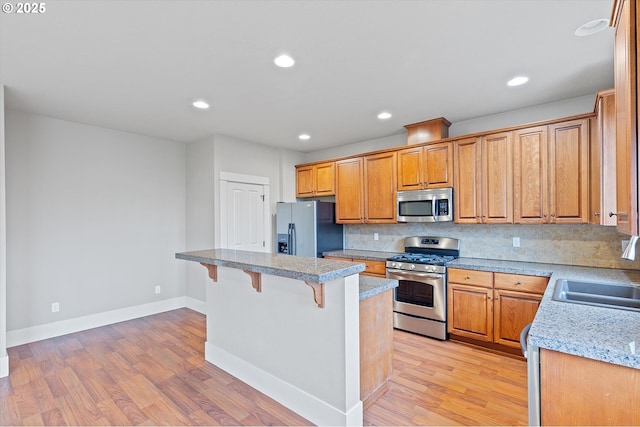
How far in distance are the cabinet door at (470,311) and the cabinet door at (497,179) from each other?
0.80m

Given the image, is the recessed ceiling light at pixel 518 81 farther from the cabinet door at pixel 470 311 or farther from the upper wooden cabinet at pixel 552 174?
the cabinet door at pixel 470 311

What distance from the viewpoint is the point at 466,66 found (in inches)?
97.1

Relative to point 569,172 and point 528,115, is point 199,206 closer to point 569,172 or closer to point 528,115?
point 528,115

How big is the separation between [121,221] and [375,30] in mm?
4075

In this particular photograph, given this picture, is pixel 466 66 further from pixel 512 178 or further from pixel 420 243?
pixel 420 243

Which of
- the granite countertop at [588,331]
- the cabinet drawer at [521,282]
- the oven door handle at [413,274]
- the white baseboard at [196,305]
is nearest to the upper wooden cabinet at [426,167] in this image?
the oven door handle at [413,274]

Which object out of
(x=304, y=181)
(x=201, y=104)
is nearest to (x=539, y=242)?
(x=304, y=181)

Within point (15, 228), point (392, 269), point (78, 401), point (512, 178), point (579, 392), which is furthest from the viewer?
point (392, 269)

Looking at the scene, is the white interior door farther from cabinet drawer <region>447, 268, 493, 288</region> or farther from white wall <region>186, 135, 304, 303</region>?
cabinet drawer <region>447, 268, 493, 288</region>

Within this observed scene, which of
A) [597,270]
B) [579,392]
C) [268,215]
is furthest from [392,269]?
[579,392]

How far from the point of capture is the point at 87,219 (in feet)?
13.1

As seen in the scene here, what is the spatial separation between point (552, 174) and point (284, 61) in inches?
109

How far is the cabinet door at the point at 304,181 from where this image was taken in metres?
5.22

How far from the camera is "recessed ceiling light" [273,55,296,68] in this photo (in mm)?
2318
